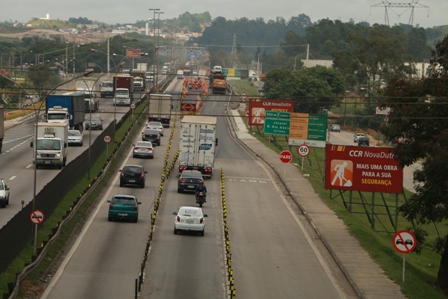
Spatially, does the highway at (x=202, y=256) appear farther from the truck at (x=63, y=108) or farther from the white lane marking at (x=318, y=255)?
the truck at (x=63, y=108)

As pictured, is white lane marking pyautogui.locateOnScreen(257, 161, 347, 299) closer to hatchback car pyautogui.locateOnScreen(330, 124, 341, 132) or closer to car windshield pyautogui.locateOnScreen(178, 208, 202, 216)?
car windshield pyautogui.locateOnScreen(178, 208, 202, 216)

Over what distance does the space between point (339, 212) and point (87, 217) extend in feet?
Answer: 49.2

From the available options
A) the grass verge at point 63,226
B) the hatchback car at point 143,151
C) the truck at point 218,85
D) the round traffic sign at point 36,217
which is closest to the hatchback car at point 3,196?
the grass verge at point 63,226

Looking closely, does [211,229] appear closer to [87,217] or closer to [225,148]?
[87,217]

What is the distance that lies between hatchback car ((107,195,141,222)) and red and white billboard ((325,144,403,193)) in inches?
457

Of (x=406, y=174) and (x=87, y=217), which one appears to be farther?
(x=406, y=174)

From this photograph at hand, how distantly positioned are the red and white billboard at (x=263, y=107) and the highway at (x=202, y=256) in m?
27.7

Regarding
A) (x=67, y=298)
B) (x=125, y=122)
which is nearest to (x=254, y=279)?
(x=67, y=298)

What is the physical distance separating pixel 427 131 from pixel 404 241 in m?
7.16

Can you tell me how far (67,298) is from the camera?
29516mm

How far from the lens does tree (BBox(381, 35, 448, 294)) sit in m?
35.0

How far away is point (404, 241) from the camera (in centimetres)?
3144

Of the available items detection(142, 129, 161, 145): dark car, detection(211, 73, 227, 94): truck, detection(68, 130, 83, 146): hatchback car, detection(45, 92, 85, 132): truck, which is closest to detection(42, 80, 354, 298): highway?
detection(68, 130, 83, 146): hatchback car

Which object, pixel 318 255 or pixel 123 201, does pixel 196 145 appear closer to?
pixel 123 201
